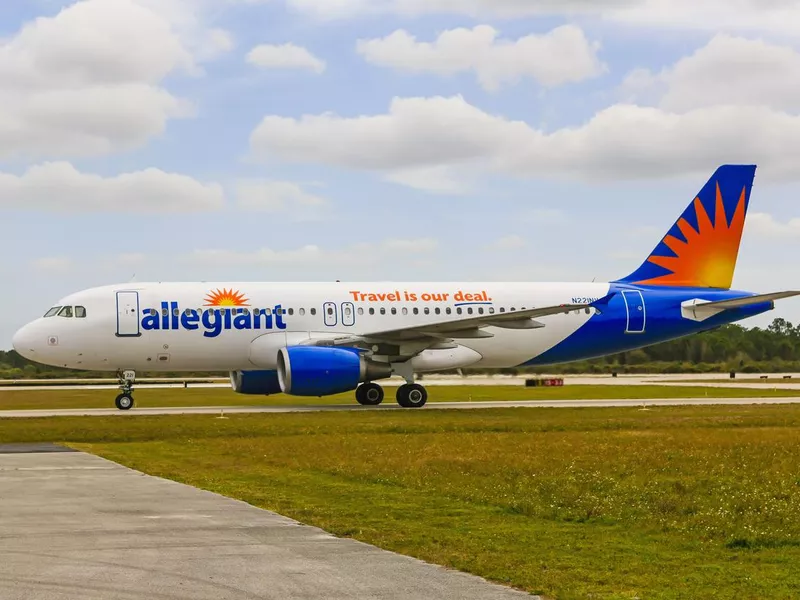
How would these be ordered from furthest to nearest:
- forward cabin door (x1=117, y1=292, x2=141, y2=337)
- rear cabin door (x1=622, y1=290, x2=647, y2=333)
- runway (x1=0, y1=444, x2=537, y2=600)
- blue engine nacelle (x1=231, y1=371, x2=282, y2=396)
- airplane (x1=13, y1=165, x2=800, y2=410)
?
rear cabin door (x1=622, y1=290, x2=647, y2=333) < blue engine nacelle (x1=231, y1=371, x2=282, y2=396) < forward cabin door (x1=117, y1=292, x2=141, y2=337) < airplane (x1=13, y1=165, x2=800, y2=410) < runway (x1=0, y1=444, x2=537, y2=600)

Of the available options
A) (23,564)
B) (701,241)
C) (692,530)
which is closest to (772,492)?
(692,530)

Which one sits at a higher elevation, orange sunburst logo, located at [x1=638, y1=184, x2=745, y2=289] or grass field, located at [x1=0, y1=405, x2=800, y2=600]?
orange sunburst logo, located at [x1=638, y1=184, x2=745, y2=289]

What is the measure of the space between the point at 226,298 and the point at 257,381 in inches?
122

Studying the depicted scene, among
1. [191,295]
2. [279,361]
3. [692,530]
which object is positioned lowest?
[692,530]

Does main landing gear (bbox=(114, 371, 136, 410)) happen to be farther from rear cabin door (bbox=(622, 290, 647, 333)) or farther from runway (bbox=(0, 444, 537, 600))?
runway (bbox=(0, 444, 537, 600))

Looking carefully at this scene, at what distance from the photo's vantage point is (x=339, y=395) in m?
44.2

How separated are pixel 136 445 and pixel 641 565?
1483 centimetres

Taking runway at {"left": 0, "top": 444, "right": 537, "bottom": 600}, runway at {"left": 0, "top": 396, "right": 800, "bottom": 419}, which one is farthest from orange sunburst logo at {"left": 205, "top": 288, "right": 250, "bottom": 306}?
runway at {"left": 0, "top": 444, "right": 537, "bottom": 600}

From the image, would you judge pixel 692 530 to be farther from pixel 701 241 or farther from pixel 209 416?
pixel 701 241

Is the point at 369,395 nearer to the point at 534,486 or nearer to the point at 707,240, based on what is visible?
the point at 707,240

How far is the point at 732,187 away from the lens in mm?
40594

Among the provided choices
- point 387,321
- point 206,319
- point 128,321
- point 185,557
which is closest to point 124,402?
point 128,321

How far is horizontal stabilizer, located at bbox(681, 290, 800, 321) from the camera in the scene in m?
38.1

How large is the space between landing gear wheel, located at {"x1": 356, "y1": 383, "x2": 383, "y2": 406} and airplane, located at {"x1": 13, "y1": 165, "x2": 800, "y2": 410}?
65 mm
